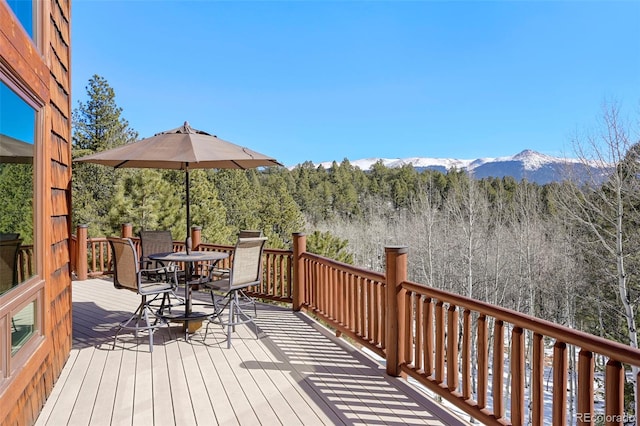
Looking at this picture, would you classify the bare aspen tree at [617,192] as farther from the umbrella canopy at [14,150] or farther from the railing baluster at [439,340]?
the umbrella canopy at [14,150]

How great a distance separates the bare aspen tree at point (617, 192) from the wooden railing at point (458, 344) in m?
10.5

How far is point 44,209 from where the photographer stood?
9.00 ft

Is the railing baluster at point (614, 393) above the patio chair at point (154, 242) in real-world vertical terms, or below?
below

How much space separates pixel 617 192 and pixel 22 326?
45.6ft

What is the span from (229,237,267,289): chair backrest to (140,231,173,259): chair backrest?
8.32ft

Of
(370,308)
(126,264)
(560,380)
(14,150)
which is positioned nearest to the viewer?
(560,380)

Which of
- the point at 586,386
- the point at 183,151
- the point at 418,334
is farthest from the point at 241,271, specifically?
the point at 586,386

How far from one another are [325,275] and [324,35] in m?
18.6

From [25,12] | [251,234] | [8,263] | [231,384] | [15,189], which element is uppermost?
[25,12]

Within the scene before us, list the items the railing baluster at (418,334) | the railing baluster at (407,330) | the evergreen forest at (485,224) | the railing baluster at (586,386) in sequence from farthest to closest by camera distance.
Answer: the evergreen forest at (485,224) → the railing baluster at (407,330) → the railing baluster at (418,334) → the railing baluster at (586,386)

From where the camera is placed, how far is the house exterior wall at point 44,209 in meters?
2.05

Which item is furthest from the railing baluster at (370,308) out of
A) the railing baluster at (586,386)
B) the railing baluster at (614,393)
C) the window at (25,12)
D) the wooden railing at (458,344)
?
the window at (25,12)

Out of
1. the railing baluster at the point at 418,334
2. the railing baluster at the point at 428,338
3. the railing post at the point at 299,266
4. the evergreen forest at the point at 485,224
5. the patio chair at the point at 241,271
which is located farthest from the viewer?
the evergreen forest at the point at 485,224

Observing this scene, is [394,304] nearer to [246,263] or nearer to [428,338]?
[428,338]
